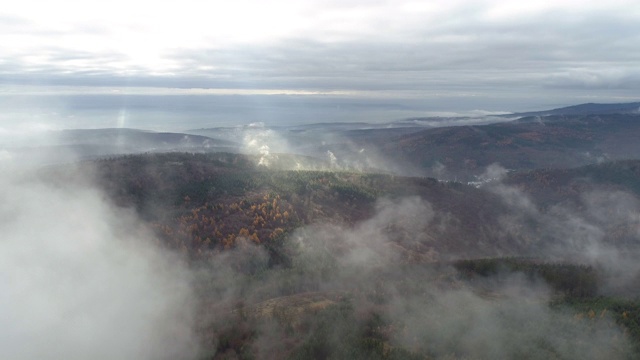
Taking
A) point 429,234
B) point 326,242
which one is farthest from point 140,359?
point 429,234

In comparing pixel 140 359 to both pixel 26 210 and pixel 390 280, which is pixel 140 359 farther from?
pixel 26 210

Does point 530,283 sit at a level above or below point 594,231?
above

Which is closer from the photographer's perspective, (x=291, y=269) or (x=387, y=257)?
(x=291, y=269)

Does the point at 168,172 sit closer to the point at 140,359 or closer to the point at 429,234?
the point at 429,234

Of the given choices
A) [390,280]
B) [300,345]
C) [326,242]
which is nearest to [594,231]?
[326,242]

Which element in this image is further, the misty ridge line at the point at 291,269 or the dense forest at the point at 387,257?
the misty ridge line at the point at 291,269

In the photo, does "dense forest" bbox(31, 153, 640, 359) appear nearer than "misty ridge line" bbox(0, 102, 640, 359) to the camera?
Yes

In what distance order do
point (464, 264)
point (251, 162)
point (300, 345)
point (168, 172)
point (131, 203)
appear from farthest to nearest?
point (251, 162), point (168, 172), point (131, 203), point (464, 264), point (300, 345)

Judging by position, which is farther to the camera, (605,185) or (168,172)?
(605,185)

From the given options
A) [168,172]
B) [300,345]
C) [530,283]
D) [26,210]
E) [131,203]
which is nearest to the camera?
[300,345]

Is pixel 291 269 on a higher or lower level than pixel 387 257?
higher
